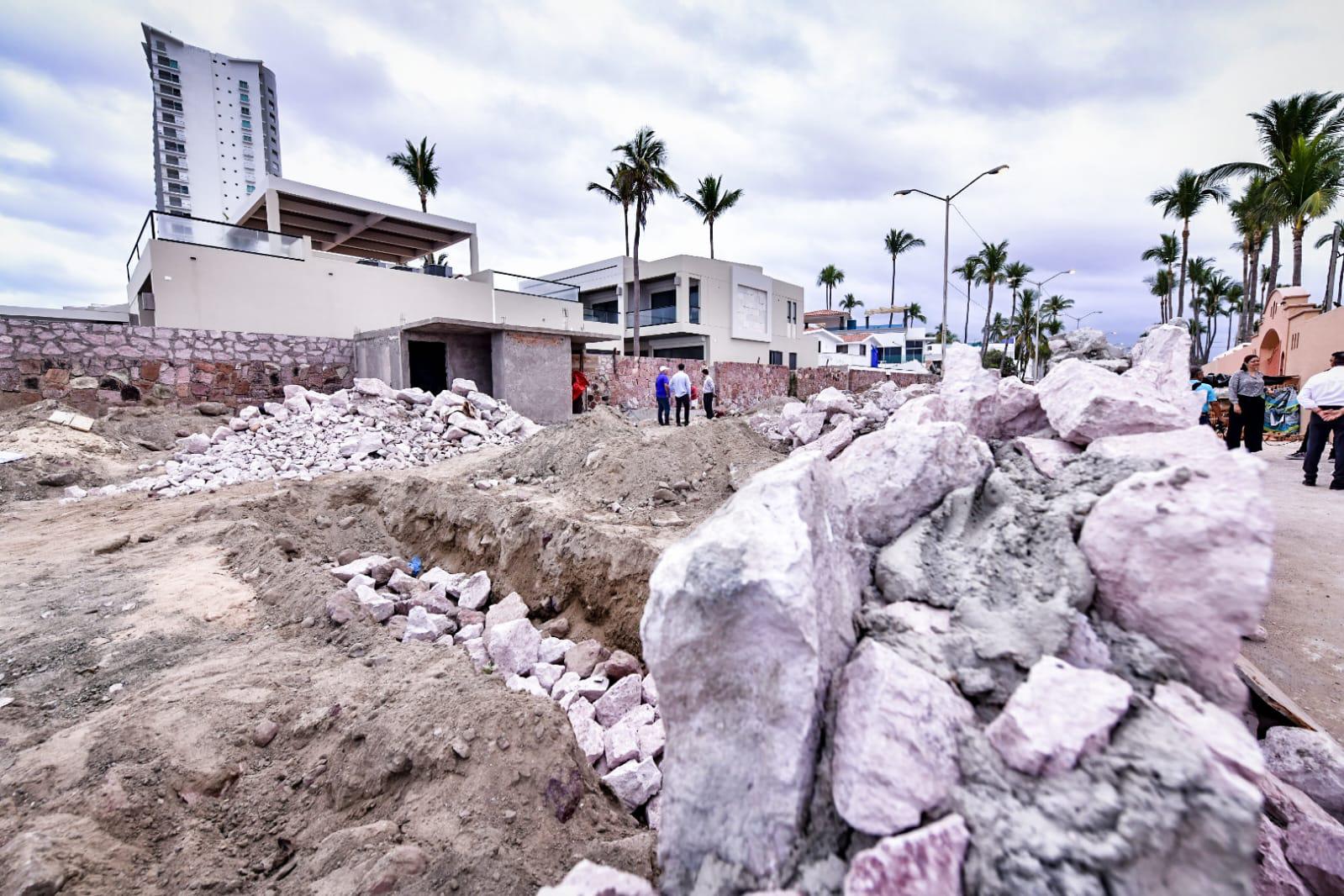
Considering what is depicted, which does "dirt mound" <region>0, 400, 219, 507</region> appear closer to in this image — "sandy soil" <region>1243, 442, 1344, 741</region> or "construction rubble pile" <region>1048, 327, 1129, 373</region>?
"sandy soil" <region>1243, 442, 1344, 741</region>

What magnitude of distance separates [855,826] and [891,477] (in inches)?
52.6

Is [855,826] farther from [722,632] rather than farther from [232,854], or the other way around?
[232,854]

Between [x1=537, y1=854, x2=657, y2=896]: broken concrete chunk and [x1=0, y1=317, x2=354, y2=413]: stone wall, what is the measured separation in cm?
1472

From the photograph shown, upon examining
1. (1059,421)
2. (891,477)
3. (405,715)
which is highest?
(1059,421)

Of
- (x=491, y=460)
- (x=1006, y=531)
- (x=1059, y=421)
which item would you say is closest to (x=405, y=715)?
(x=1006, y=531)

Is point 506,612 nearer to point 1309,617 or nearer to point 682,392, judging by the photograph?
point 1309,617

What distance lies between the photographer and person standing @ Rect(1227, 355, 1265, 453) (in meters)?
9.05

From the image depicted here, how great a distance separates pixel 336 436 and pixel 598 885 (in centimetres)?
1118

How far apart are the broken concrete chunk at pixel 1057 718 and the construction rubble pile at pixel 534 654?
60.9 inches

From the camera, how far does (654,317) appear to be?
105ft

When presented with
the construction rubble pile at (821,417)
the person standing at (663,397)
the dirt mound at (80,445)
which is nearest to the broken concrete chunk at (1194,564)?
the construction rubble pile at (821,417)

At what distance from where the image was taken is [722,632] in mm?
1562

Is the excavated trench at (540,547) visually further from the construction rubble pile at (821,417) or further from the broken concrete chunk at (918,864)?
the construction rubble pile at (821,417)

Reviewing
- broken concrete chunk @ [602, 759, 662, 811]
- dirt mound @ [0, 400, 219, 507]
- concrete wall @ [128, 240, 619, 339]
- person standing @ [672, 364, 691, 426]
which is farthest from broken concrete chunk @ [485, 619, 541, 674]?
concrete wall @ [128, 240, 619, 339]
